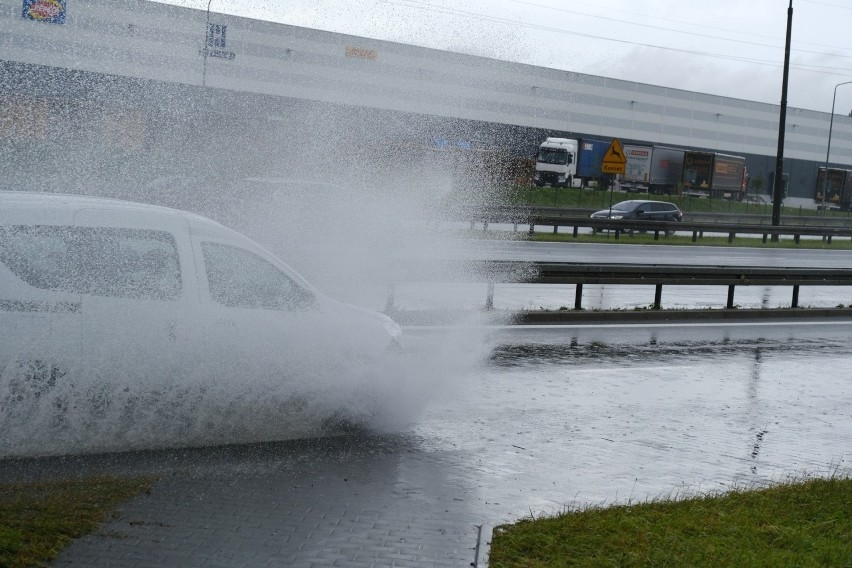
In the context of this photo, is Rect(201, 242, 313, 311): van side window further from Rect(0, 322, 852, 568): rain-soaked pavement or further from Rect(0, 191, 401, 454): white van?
Rect(0, 322, 852, 568): rain-soaked pavement

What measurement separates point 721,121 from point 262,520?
287ft

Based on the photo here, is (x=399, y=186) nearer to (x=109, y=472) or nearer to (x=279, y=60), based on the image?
(x=279, y=60)

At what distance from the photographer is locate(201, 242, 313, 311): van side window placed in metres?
7.97

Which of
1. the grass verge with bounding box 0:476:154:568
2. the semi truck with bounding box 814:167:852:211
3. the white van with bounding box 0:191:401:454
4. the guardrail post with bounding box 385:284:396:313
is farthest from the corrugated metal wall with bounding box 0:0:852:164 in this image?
the semi truck with bounding box 814:167:852:211

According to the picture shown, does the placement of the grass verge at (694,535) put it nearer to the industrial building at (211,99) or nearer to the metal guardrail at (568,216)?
the industrial building at (211,99)

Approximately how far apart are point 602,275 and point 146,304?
38.7 feet

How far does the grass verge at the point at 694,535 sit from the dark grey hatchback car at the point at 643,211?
43.6m

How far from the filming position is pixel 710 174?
73.8 meters

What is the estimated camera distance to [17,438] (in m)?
7.28

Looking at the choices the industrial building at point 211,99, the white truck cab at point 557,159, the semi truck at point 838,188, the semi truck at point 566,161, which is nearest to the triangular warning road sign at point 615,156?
the industrial building at point 211,99

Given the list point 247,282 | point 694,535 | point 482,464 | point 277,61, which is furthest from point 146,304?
point 277,61

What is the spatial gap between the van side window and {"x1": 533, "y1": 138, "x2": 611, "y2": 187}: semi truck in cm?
5325

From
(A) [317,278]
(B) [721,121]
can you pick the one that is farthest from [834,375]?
(B) [721,121]

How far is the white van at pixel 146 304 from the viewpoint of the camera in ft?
23.7
